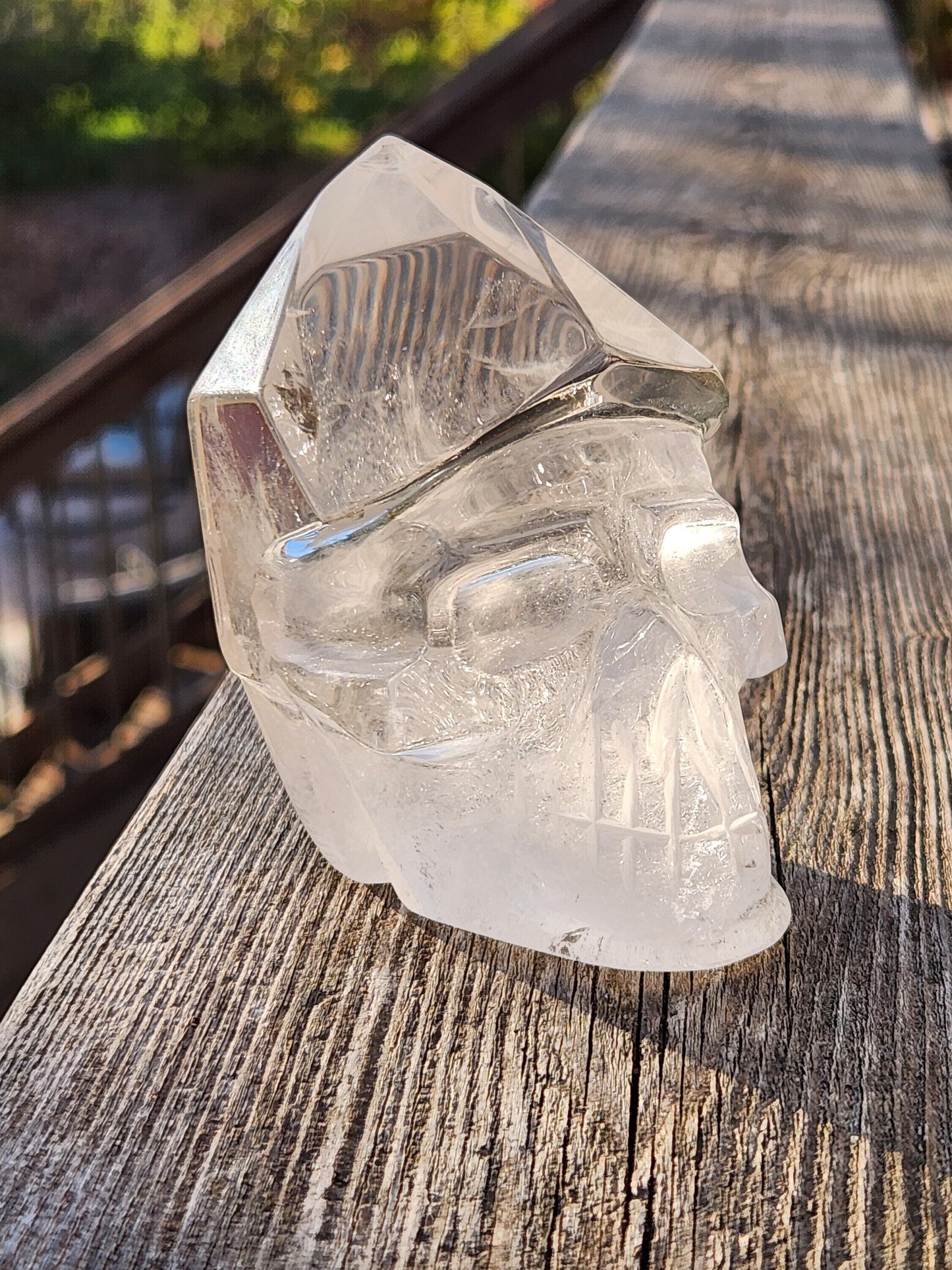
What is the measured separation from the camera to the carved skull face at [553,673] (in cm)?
72

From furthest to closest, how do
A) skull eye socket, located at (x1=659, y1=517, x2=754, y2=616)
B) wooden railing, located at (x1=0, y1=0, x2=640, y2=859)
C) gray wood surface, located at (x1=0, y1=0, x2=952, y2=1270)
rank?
wooden railing, located at (x1=0, y1=0, x2=640, y2=859), skull eye socket, located at (x1=659, y1=517, x2=754, y2=616), gray wood surface, located at (x1=0, y1=0, x2=952, y2=1270)

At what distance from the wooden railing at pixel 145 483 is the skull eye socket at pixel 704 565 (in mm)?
1566

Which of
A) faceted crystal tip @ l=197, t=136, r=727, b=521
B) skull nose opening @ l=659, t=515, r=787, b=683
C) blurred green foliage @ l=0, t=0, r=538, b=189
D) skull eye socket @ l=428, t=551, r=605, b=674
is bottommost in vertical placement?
blurred green foliage @ l=0, t=0, r=538, b=189

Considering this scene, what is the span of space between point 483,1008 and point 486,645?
23 cm

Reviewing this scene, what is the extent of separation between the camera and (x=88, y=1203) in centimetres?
63

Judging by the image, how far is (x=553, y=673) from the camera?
75cm

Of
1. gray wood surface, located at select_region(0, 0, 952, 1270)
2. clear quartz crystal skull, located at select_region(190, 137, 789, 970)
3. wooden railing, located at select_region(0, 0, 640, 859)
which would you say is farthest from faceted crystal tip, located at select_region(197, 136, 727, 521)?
wooden railing, located at select_region(0, 0, 640, 859)

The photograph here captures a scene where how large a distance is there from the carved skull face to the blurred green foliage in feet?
Result: 30.3

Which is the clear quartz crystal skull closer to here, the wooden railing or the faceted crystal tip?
the faceted crystal tip

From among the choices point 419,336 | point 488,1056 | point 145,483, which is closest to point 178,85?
point 145,483

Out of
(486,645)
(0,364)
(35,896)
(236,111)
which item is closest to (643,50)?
(35,896)

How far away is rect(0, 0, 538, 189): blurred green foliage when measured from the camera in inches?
363

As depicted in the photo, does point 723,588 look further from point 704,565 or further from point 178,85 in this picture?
point 178,85

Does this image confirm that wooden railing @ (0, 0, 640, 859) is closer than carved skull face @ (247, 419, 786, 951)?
No
